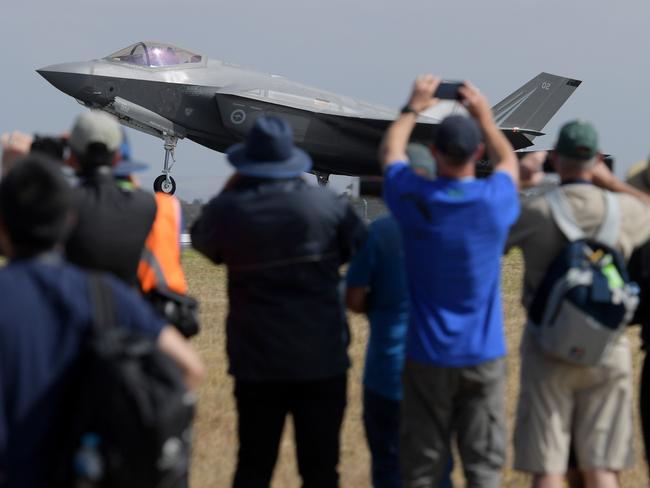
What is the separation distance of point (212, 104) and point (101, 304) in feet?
79.7

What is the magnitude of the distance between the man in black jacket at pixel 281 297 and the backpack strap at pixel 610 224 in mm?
1049

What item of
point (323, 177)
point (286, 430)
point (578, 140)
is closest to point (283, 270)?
point (578, 140)

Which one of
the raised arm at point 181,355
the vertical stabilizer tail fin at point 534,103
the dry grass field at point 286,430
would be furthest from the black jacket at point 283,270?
the vertical stabilizer tail fin at point 534,103

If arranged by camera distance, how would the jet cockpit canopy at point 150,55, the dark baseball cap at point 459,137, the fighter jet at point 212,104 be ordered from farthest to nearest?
the jet cockpit canopy at point 150,55, the fighter jet at point 212,104, the dark baseball cap at point 459,137

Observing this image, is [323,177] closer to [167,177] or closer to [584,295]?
[167,177]

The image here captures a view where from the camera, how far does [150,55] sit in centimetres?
2647

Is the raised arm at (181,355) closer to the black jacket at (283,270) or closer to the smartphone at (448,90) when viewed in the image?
the black jacket at (283,270)

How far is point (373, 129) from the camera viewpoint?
27906 mm

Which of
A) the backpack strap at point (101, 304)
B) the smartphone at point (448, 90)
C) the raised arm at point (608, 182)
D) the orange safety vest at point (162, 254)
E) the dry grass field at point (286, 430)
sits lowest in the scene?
the dry grass field at point (286, 430)

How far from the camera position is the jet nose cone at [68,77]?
25375 mm

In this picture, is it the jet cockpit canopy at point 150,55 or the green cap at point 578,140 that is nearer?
the green cap at point 578,140

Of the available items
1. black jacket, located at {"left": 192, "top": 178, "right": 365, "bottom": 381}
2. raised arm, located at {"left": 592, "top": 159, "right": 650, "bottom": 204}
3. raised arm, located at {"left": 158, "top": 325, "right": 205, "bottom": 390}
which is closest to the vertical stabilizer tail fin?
raised arm, located at {"left": 592, "top": 159, "right": 650, "bottom": 204}

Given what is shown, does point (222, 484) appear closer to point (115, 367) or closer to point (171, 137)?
point (115, 367)

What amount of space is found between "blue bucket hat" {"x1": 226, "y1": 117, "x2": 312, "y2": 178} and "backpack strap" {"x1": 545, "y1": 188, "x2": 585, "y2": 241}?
3.58 feet
